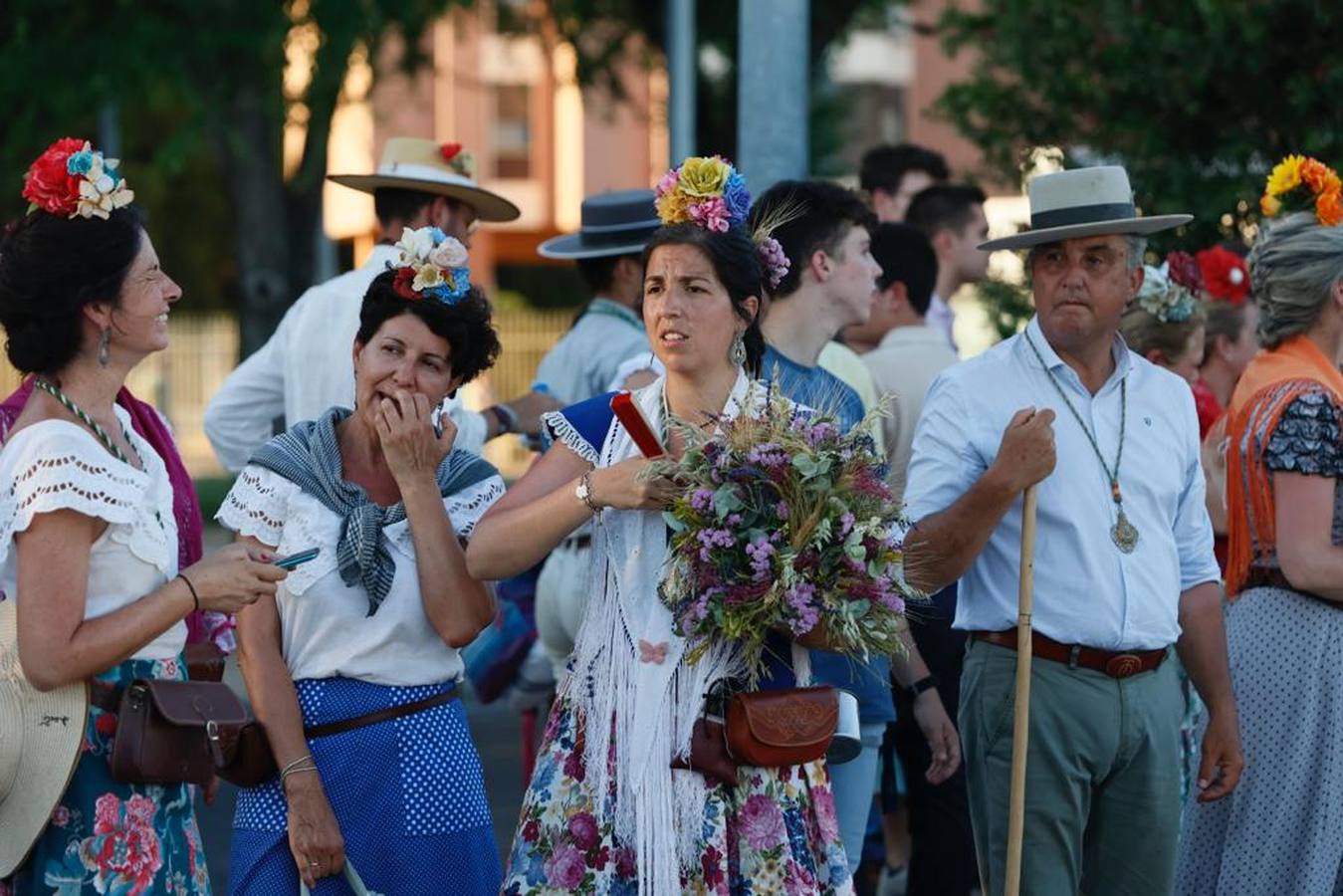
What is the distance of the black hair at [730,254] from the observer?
455 cm

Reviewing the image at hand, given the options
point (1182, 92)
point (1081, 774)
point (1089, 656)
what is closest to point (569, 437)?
point (1089, 656)

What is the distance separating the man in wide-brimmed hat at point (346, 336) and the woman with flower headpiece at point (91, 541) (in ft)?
5.98

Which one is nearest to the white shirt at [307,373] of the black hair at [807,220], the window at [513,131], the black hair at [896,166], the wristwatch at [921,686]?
the black hair at [807,220]

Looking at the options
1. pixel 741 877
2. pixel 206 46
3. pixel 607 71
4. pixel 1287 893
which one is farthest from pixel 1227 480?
pixel 607 71

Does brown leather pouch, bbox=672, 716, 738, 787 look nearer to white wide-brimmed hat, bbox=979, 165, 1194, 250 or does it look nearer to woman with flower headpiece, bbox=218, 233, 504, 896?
woman with flower headpiece, bbox=218, 233, 504, 896

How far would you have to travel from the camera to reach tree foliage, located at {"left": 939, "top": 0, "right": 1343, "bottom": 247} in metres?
8.46

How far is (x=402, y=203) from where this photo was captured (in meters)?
6.73

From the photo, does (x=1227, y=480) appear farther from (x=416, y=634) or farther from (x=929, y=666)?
(x=416, y=634)

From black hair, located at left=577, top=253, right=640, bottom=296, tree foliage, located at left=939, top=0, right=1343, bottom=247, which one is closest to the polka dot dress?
black hair, located at left=577, top=253, right=640, bottom=296

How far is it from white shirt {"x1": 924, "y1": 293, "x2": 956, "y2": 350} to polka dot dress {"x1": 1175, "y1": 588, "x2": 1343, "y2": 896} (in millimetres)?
2455

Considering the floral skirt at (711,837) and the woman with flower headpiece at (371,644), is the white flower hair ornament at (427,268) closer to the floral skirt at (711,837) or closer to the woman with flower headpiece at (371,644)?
the woman with flower headpiece at (371,644)

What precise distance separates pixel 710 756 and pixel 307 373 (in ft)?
8.93

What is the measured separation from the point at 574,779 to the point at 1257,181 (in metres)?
5.33

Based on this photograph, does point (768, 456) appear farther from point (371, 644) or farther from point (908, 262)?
point (908, 262)
